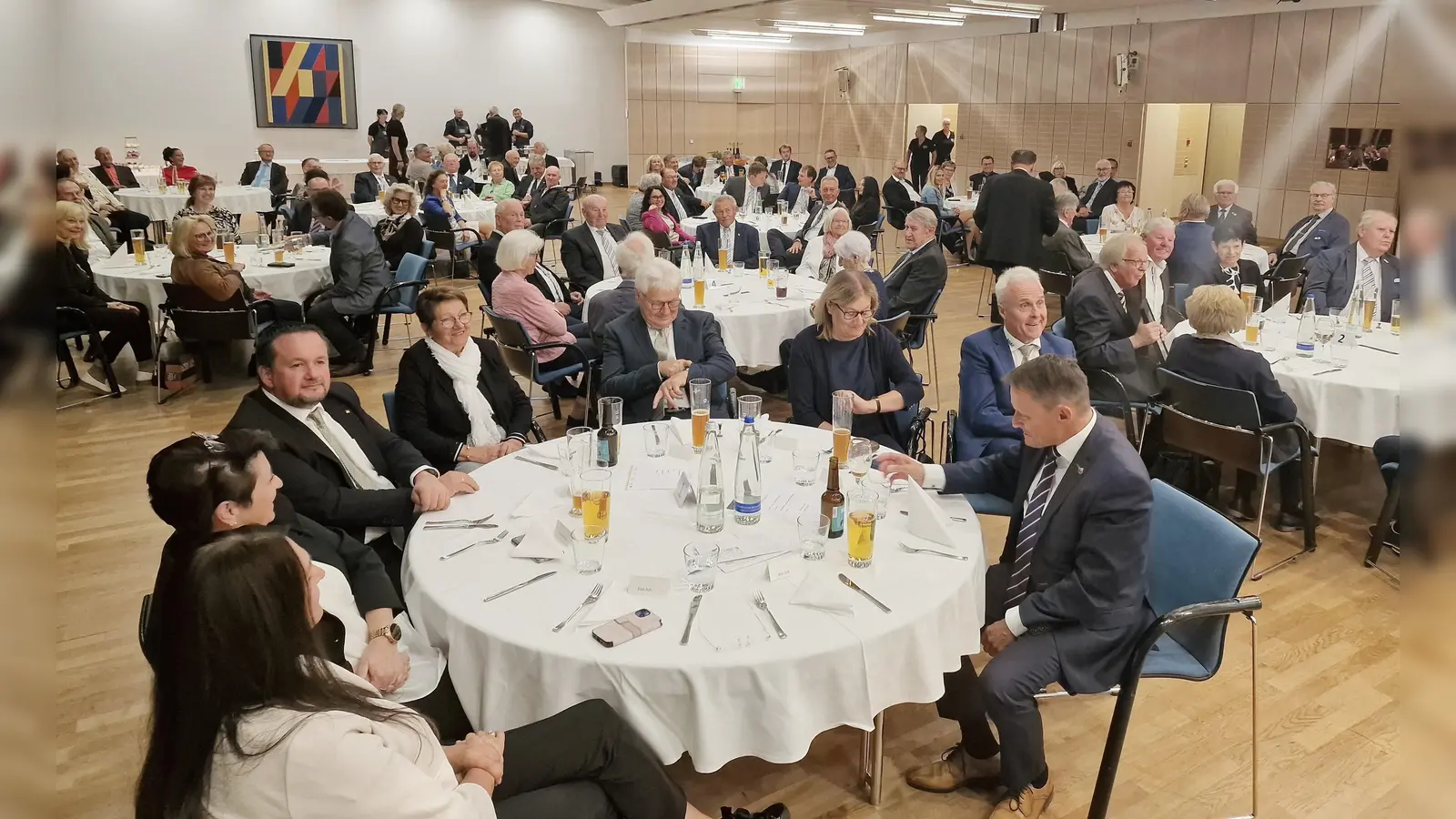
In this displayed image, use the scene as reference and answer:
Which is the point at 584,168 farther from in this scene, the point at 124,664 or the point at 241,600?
the point at 241,600

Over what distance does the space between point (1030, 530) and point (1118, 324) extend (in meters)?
2.59

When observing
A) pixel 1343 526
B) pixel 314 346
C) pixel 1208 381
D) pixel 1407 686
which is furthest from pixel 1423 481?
pixel 1343 526

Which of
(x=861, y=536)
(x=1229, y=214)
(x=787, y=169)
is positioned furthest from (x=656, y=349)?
(x=787, y=169)

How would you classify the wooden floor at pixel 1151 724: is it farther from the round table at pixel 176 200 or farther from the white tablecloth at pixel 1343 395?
the round table at pixel 176 200

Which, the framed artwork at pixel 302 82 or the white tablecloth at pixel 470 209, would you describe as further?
the framed artwork at pixel 302 82

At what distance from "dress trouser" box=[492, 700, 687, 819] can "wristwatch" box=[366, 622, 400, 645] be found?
554 millimetres

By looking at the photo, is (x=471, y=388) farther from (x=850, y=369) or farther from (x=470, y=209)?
(x=470, y=209)

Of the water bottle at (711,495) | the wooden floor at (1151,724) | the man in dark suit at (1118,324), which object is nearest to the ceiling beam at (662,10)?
the man in dark suit at (1118,324)

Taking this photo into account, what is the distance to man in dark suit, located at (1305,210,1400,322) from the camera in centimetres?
580

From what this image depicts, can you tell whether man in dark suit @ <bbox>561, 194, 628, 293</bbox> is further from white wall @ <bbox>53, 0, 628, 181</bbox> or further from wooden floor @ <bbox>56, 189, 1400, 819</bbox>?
white wall @ <bbox>53, 0, 628, 181</bbox>

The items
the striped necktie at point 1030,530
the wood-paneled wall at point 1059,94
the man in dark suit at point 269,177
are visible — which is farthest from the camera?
the wood-paneled wall at point 1059,94

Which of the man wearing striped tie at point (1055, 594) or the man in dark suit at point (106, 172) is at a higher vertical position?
the man in dark suit at point (106, 172)

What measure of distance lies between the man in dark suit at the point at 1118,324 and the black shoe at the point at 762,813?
3112mm

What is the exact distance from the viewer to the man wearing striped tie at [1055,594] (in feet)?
9.07
